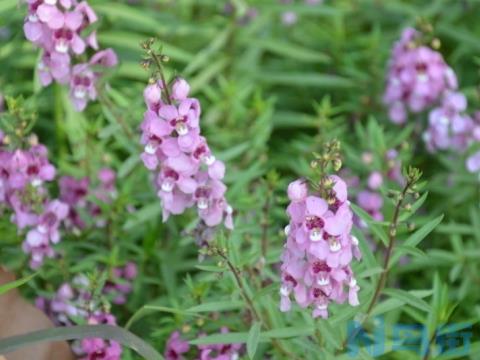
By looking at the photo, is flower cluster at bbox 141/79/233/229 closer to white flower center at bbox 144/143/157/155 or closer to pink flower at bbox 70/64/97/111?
white flower center at bbox 144/143/157/155

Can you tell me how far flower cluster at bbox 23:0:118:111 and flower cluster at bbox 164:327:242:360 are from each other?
0.92 m

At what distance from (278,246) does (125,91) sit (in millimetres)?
1317

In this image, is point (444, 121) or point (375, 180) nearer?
point (375, 180)

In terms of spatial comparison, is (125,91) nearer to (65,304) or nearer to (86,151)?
(86,151)

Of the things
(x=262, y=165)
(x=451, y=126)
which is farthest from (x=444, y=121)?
(x=262, y=165)

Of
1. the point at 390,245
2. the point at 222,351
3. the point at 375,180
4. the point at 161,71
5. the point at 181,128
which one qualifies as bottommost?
the point at 222,351

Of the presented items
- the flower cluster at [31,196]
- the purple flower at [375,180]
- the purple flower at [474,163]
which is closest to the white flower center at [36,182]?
the flower cluster at [31,196]

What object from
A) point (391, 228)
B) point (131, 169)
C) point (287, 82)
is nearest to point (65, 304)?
point (131, 169)

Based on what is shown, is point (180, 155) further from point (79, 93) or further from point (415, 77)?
point (415, 77)

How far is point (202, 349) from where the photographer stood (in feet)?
10.4

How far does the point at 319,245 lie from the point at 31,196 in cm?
127

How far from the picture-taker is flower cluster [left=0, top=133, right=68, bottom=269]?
325cm

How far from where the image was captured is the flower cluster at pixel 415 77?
437 centimetres

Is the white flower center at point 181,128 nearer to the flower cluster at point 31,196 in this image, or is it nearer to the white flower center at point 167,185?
the white flower center at point 167,185
